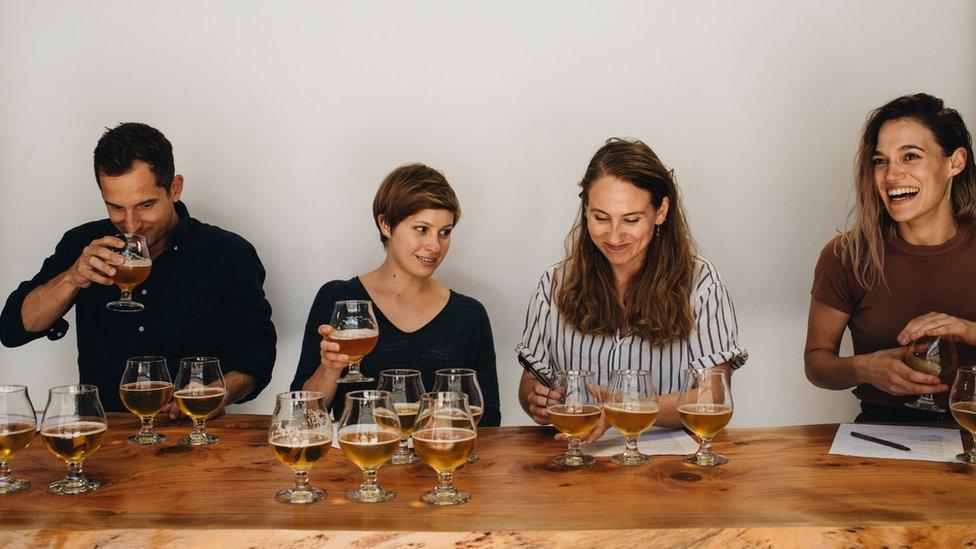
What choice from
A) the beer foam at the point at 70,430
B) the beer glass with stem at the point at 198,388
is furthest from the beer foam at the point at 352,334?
the beer foam at the point at 70,430

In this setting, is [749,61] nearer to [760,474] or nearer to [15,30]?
[760,474]

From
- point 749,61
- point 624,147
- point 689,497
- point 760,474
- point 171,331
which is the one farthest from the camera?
point 749,61

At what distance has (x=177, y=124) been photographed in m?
3.42

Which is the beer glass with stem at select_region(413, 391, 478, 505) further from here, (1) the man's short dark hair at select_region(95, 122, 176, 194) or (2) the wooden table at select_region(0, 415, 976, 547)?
(1) the man's short dark hair at select_region(95, 122, 176, 194)

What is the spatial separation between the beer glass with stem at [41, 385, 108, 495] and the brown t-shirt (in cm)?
214

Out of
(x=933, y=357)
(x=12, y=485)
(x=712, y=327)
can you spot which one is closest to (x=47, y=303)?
(x=12, y=485)

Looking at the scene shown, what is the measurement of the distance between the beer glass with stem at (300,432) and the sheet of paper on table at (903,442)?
1115mm

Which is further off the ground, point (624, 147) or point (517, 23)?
point (517, 23)

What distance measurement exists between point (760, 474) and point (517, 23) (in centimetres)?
213

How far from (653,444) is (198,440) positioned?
3.47 ft

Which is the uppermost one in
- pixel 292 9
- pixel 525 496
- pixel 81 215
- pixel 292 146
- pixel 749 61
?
pixel 292 9

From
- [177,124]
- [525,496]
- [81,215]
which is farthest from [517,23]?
[525,496]

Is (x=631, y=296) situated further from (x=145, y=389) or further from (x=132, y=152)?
Answer: (x=132, y=152)

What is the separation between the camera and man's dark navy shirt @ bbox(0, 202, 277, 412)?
9.72 feet
